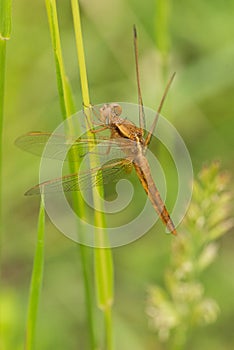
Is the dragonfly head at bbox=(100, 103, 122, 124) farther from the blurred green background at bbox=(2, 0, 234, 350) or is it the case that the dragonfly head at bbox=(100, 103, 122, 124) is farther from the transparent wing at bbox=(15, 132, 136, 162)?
the blurred green background at bbox=(2, 0, 234, 350)

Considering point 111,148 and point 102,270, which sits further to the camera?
point 111,148

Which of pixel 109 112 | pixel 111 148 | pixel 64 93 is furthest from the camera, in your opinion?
pixel 109 112

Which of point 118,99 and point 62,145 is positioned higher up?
point 118,99

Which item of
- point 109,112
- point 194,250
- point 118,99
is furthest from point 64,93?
point 118,99

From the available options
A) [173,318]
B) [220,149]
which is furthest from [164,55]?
[220,149]

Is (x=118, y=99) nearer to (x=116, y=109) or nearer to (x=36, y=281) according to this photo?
(x=116, y=109)

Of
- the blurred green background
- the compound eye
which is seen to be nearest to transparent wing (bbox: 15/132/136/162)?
the compound eye

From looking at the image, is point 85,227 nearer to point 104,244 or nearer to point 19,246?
point 104,244
